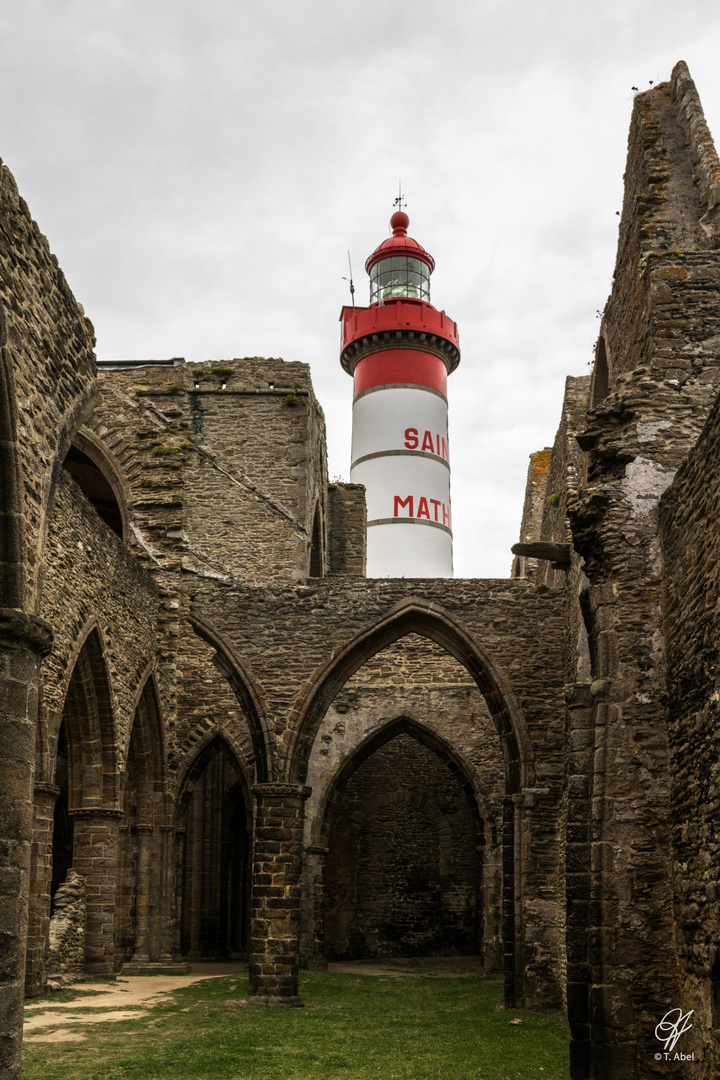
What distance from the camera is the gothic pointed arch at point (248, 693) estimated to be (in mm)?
12117

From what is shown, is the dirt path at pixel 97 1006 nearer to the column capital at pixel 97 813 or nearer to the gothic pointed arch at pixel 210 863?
the column capital at pixel 97 813

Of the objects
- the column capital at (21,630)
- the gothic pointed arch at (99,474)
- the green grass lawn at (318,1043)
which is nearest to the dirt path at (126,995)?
the green grass lawn at (318,1043)

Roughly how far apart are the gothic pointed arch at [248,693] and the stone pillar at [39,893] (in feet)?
8.08

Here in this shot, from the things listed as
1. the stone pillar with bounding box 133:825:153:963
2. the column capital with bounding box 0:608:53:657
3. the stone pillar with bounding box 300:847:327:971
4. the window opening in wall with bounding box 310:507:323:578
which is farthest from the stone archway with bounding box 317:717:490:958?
the column capital with bounding box 0:608:53:657

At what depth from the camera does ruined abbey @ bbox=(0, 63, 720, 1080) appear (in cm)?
571

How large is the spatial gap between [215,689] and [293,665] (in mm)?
2952

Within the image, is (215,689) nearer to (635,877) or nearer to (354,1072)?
(354,1072)

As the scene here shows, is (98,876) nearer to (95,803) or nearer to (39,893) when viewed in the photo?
(95,803)

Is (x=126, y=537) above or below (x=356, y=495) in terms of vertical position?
below

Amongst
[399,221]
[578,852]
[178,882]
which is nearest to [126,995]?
[178,882]

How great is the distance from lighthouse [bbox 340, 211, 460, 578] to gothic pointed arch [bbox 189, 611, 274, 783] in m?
11.6

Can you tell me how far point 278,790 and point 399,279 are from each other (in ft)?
63.6

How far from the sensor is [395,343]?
2616 cm

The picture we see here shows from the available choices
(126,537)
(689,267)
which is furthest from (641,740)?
(126,537)
